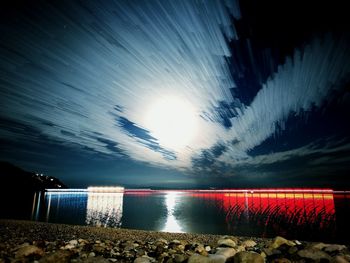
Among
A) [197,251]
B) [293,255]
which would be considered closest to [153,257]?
[197,251]

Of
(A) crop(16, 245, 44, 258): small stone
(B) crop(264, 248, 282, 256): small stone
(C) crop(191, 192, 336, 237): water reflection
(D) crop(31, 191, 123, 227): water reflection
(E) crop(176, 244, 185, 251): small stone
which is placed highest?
(A) crop(16, 245, 44, 258): small stone

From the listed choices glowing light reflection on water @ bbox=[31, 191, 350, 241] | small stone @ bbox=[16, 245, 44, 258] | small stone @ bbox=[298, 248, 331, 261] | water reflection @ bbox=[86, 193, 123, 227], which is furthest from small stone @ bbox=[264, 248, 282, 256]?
Result: water reflection @ bbox=[86, 193, 123, 227]

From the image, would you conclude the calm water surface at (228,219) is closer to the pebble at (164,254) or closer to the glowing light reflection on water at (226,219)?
the glowing light reflection on water at (226,219)

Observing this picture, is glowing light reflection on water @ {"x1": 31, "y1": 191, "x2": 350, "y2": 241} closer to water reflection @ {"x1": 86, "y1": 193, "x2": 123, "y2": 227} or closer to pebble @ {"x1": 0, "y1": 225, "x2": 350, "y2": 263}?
water reflection @ {"x1": 86, "y1": 193, "x2": 123, "y2": 227}


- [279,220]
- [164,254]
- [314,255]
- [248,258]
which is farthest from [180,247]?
[279,220]

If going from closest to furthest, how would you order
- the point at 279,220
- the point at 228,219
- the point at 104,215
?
1. the point at 279,220
2. the point at 228,219
3. the point at 104,215

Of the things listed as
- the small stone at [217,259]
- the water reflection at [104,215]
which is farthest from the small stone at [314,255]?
the water reflection at [104,215]

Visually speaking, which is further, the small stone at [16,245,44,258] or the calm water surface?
the calm water surface

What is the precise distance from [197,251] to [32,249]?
8.05 meters

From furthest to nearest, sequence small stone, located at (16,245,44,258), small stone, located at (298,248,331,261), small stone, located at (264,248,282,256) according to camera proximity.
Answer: small stone, located at (264,248,282,256)
small stone, located at (298,248,331,261)
small stone, located at (16,245,44,258)

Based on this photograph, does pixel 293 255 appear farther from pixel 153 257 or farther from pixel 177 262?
pixel 153 257

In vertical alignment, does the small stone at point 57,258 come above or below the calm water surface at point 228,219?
above

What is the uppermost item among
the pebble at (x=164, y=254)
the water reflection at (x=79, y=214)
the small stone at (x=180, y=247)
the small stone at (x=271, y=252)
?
the pebble at (x=164, y=254)

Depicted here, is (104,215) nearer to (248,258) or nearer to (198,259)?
(198,259)
